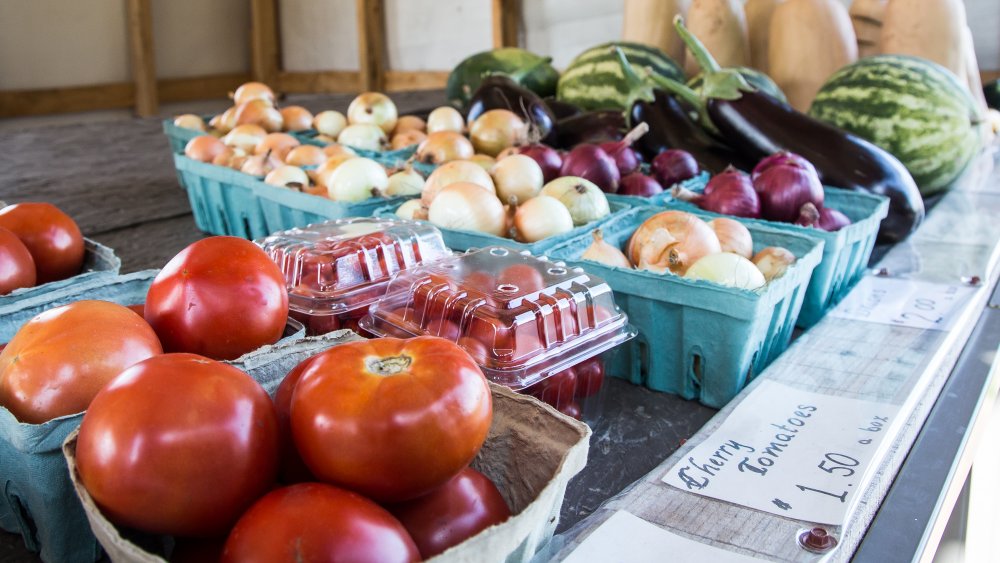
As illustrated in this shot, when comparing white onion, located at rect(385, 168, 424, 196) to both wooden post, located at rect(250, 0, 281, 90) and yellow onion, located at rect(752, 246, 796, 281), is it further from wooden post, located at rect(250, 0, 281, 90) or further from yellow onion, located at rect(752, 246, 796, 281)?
wooden post, located at rect(250, 0, 281, 90)

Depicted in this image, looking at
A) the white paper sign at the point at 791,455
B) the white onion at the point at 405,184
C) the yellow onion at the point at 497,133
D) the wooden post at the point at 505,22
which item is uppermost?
the wooden post at the point at 505,22

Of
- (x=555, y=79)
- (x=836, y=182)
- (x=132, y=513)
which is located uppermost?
(x=555, y=79)

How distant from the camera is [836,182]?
5.30ft

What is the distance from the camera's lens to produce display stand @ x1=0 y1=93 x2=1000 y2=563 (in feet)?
2.36

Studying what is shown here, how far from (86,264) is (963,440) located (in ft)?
3.90

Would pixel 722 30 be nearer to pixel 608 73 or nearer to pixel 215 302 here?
pixel 608 73

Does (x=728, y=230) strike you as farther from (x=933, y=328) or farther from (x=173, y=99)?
(x=173, y=99)

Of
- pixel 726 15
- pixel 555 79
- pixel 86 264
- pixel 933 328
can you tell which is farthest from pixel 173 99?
pixel 933 328

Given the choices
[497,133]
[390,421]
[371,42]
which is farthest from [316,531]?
[371,42]

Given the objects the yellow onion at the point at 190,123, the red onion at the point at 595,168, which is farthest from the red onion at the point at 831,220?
the yellow onion at the point at 190,123

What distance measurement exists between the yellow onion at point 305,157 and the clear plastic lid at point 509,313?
90cm

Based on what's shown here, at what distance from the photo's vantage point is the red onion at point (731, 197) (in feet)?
4.56

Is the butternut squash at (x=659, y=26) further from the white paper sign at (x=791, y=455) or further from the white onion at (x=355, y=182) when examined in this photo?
the white paper sign at (x=791, y=455)

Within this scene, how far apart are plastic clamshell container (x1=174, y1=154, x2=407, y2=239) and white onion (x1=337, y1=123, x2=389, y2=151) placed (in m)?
0.42
